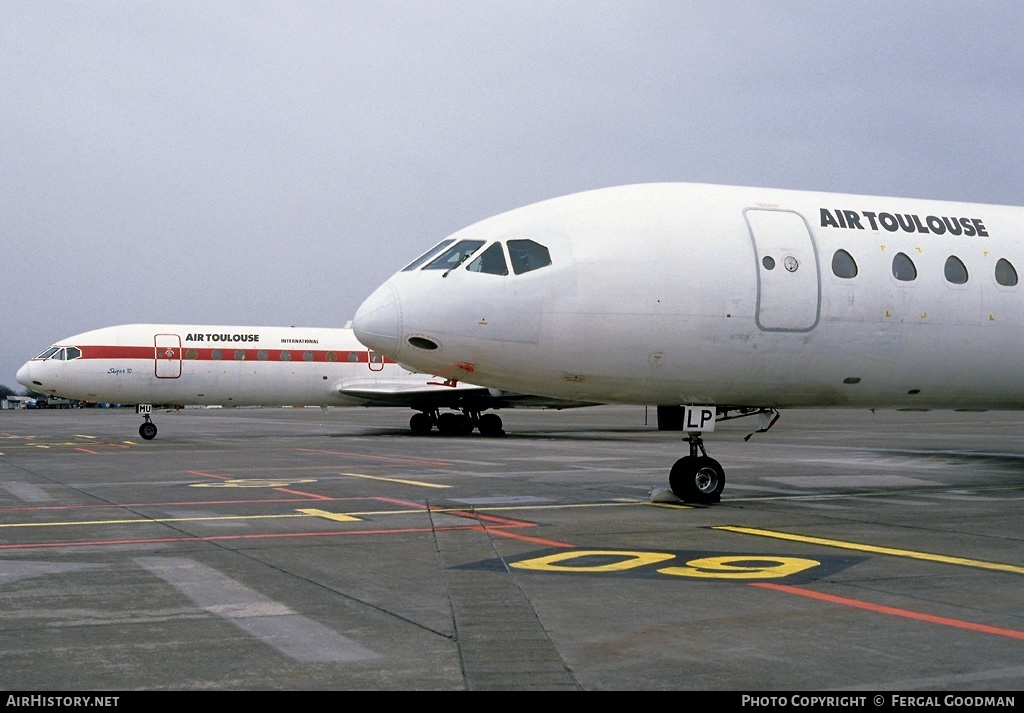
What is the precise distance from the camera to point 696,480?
13055 mm

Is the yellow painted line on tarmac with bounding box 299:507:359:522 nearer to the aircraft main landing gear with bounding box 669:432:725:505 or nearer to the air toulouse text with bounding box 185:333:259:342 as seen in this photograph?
the aircraft main landing gear with bounding box 669:432:725:505

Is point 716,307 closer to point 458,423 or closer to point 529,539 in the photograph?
point 529,539

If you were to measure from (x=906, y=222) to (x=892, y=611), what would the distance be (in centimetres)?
831

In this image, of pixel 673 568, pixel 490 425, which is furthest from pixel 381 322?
pixel 490 425

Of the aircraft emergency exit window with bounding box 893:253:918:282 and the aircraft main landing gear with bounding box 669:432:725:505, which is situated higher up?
the aircraft emergency exit window with bounding box 893:253:918:282

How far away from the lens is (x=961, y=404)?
47.4ft

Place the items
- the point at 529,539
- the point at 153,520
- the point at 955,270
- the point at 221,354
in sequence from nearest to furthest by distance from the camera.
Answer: the point at 529,539, the point at 153,520, the point at 955,270, the point at 221,354

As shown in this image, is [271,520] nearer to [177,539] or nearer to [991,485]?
[177,539]

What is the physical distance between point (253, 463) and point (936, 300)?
540 inches

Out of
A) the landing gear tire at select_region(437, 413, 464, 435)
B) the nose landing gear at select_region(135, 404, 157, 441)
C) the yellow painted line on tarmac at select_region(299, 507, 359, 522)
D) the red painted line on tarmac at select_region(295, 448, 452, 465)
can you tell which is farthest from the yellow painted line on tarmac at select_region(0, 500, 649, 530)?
the landing gear tire at select_region(437, 413, 464, 435)

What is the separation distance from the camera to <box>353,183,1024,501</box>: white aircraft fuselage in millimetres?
11750

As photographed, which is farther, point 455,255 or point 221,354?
point 221,354

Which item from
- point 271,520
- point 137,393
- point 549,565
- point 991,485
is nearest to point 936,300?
point 991,485
